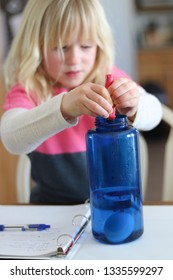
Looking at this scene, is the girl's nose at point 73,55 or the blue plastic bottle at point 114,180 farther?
the girl's nose at point 73,55

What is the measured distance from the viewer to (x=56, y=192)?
108cm

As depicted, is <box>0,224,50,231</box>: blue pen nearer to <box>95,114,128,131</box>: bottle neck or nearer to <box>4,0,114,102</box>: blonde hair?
<box>95,114,128,131</box>: bottle neck

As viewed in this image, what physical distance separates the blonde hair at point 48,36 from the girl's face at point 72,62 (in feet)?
0.05

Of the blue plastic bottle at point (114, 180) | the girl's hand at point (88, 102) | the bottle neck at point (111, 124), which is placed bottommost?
the blue plastic bottle at point (114, 180)

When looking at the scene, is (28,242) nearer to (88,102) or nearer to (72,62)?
(88,102)

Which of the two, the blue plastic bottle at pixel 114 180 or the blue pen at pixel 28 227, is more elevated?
the blue plastic bottle at pixel 114 180

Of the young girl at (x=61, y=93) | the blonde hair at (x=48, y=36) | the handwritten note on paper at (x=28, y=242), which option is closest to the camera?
the handwritten note on paper at (x=28, y=242)

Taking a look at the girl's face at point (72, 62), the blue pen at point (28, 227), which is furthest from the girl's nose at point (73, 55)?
the blue pen at point (28, 227)

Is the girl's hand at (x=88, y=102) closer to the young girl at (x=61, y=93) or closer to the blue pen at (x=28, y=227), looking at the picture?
the young girl at (x=61, y=93)

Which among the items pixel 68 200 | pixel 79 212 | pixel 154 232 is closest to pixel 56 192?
pixel 68 200

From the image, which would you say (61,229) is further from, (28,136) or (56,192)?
(56,192)

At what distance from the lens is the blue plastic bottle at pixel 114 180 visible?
0.69 metres

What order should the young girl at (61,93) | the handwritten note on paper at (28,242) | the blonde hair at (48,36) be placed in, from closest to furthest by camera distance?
the handwritten note on paper at (28,242) < the young girl at (61,93) < the blonde hair at (48,36)
